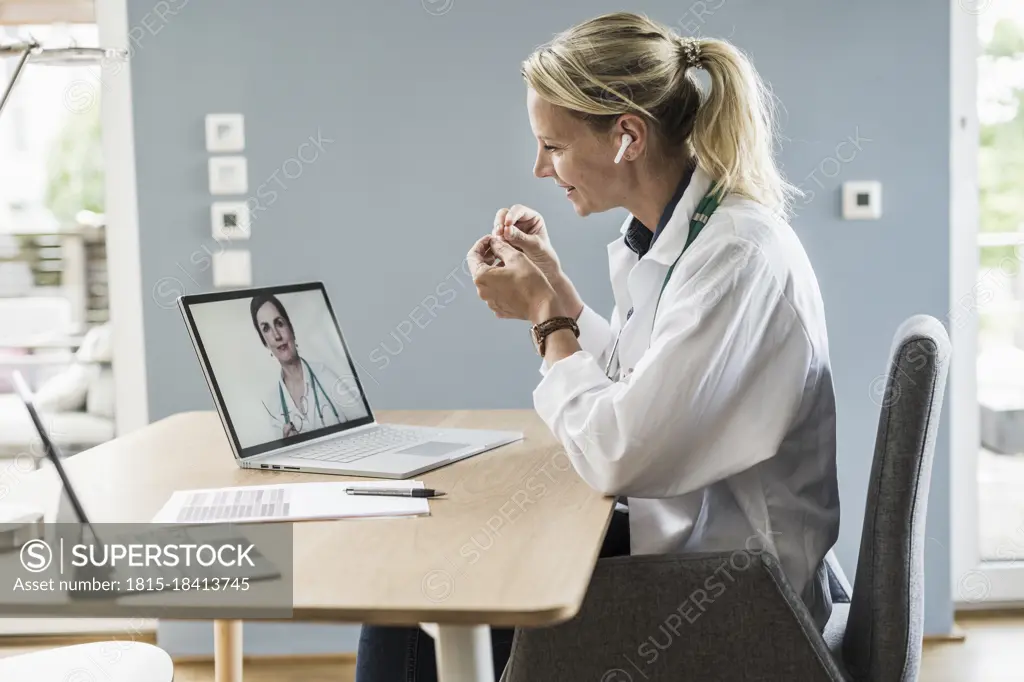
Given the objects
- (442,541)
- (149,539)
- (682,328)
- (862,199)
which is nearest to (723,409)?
(682,328)

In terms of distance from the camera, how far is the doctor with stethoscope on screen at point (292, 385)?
59.4 inches

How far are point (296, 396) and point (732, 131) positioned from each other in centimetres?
71

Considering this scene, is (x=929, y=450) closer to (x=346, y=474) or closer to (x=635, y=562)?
(x=635, y=562)

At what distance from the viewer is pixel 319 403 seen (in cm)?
159

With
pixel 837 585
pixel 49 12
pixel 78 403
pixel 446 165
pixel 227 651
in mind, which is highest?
pixel 49 12

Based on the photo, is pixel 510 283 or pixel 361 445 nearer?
pixel 510 283

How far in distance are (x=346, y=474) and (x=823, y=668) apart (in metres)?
0.62

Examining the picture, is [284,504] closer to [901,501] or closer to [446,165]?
[901,501]

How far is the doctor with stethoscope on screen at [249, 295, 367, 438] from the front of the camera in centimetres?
151

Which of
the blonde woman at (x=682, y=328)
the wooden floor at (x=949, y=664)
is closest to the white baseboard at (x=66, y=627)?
the wooden floor at (x=949, y=664)

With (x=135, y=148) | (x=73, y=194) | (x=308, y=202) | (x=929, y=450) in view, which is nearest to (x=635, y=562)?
(x=929, y=450)

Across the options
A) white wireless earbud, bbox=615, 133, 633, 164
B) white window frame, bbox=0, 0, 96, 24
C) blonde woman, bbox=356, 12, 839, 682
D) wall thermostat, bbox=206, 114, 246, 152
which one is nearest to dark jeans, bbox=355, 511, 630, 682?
blonde woman, bbox=356, 12, 839, 682

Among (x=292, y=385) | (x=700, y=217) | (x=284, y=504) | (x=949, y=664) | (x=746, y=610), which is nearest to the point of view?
(x=746, y=610)

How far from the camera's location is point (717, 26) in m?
2.39
